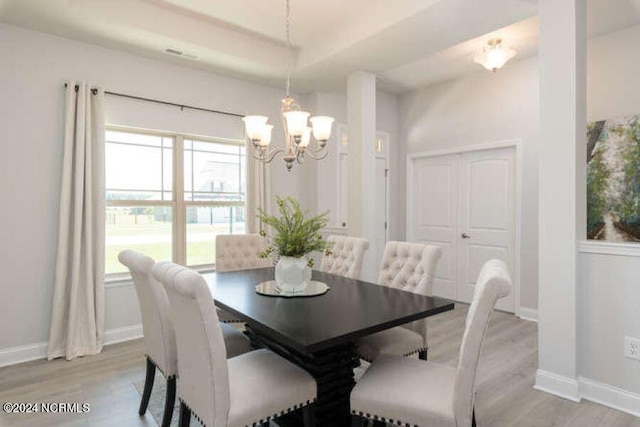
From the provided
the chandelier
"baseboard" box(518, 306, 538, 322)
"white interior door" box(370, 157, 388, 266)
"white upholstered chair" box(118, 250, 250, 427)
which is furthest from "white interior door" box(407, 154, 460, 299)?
"white upholstered chair" box(118, 250, 250, 427)

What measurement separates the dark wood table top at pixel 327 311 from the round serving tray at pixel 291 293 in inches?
1.8

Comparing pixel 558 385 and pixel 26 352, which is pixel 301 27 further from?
pixel 26 352

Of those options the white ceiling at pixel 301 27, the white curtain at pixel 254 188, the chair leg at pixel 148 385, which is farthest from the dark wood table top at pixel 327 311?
the white ceiling at pixel 301 27

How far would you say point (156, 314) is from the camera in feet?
6.74

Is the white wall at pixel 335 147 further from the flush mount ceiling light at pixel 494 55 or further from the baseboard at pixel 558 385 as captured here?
the baseboard at pixel 558 385

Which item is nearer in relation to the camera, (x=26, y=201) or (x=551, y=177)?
(x=551, y=177)

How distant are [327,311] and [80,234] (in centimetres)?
254

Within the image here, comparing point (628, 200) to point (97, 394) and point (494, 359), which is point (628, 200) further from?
point (97, 394)

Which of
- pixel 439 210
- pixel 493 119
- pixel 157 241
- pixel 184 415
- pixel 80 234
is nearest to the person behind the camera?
pixel 184 415

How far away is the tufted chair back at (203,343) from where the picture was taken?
1468mm

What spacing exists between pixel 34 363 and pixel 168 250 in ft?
4.79

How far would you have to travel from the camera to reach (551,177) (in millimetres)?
2623

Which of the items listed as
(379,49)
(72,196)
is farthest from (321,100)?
(72,196)

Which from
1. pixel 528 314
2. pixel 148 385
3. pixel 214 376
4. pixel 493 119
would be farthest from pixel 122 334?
pixel 493 119
